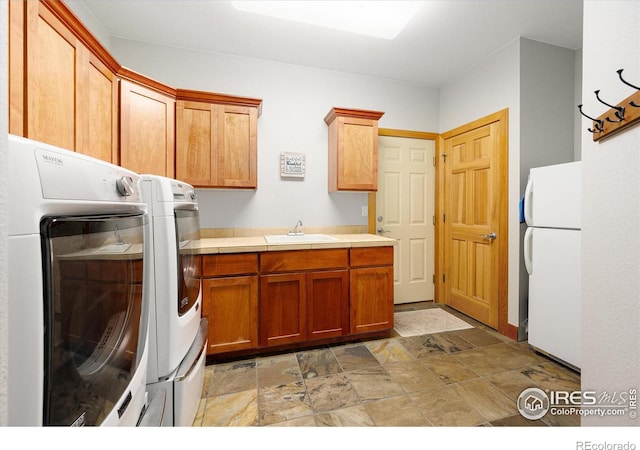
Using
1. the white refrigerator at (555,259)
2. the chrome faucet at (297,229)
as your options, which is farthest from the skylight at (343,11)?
the chrome faucet at (297,229)

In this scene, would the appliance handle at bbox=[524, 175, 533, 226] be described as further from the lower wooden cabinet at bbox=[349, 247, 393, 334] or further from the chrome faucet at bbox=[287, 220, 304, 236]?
the chrome faucet at bbox=[287, 220, 304, 236]

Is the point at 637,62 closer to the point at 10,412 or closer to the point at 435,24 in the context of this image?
the point at 435,24

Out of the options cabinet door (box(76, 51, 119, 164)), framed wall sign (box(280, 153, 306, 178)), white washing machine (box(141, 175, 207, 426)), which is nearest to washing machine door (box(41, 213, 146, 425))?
white washing machine (box(141, 175, 207, 426))

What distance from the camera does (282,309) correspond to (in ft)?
7.05

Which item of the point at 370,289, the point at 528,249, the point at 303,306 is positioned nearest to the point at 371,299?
the point at 370,289

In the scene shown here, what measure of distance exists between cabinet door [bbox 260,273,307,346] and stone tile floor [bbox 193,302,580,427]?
172mm

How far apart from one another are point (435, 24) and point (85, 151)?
275cm

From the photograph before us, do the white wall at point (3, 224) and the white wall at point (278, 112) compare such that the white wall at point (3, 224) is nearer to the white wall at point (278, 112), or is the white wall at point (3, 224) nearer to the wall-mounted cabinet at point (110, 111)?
the wall-mounted cabinet at point (110, 111)

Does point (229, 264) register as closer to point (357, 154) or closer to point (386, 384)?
point (386, 384)

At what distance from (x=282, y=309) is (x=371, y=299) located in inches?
32.0

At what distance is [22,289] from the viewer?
0.43 m

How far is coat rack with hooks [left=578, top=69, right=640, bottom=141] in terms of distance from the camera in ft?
2.83

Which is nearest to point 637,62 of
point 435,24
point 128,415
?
point 435,24

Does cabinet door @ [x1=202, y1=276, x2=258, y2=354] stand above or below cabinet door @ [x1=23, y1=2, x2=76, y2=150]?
below
